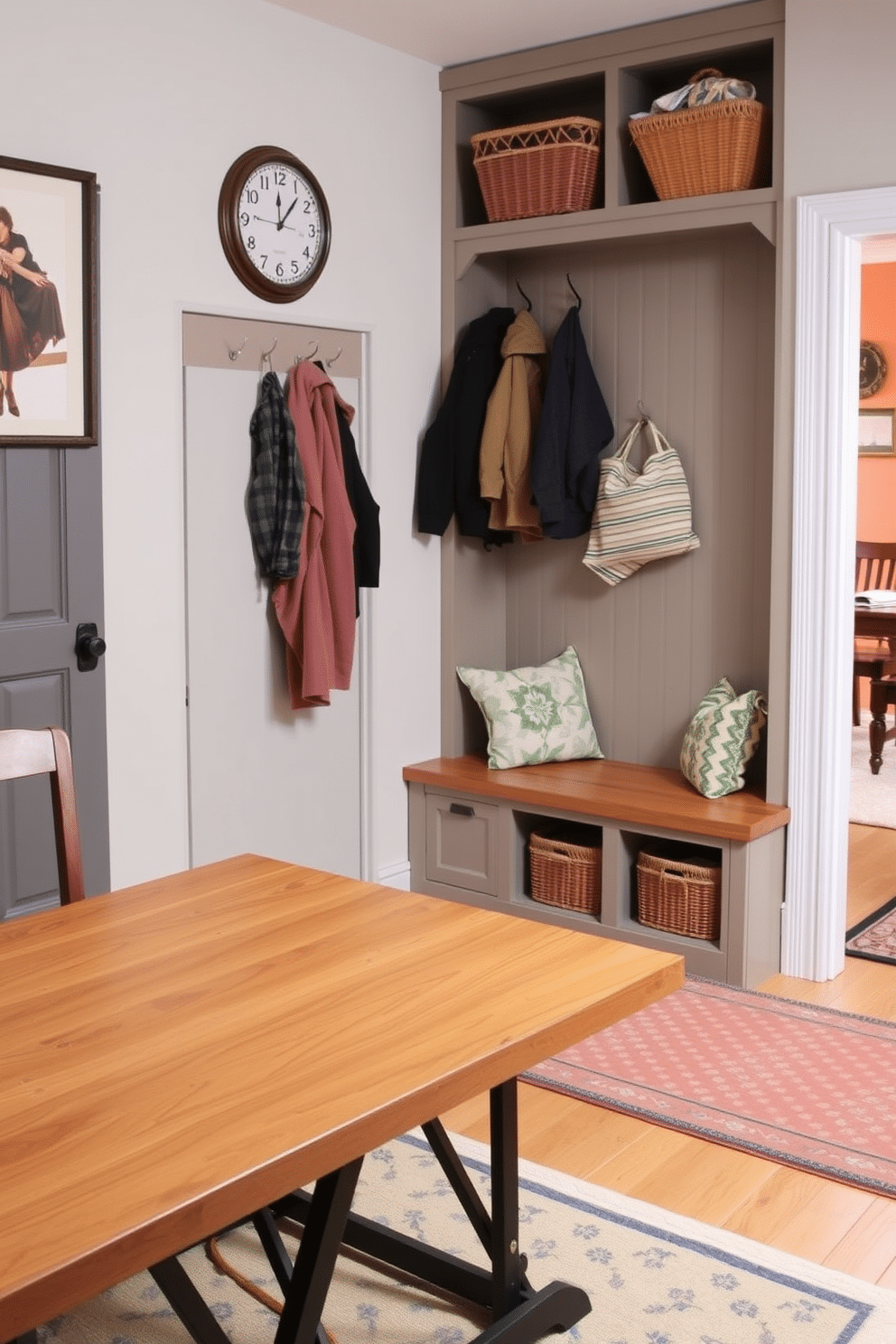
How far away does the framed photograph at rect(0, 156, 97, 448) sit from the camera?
3170 mm

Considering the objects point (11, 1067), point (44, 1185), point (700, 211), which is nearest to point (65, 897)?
point (11, 1067)

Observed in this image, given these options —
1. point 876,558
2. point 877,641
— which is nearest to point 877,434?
point 876,558

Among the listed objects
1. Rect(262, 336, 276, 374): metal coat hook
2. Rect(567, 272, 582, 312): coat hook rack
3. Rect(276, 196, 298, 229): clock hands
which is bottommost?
Rect(262, 336, 276, 374): metal coat hook

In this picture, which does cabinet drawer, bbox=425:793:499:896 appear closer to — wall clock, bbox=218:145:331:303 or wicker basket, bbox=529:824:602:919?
wicker basket, bbox=529:824:602:919

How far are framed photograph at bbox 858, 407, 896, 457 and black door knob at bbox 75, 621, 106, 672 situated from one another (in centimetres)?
556

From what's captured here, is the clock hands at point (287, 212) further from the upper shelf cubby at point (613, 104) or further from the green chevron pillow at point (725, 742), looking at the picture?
the green chevron pillow at point (725, 742)

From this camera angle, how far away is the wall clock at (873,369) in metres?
8.00

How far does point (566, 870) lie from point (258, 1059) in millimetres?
2735

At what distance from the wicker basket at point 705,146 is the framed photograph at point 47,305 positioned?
1590mm

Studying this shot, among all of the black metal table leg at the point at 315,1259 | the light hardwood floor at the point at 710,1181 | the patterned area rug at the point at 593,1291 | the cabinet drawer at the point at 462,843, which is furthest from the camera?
the cabinet drawer at the point at 462,843

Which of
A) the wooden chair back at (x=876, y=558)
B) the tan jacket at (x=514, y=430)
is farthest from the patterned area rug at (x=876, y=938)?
the wooden chair back at (x=876, y=558)

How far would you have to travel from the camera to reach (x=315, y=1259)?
1756 millimetres

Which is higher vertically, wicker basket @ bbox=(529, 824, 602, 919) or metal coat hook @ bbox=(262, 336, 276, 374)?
metal coat hook @ bbox=(262, 336, 276, 374)

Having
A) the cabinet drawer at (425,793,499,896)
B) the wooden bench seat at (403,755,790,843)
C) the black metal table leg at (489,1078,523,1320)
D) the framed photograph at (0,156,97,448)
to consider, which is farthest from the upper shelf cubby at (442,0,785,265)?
the black metal table leg at (489,1078,523,1320)
